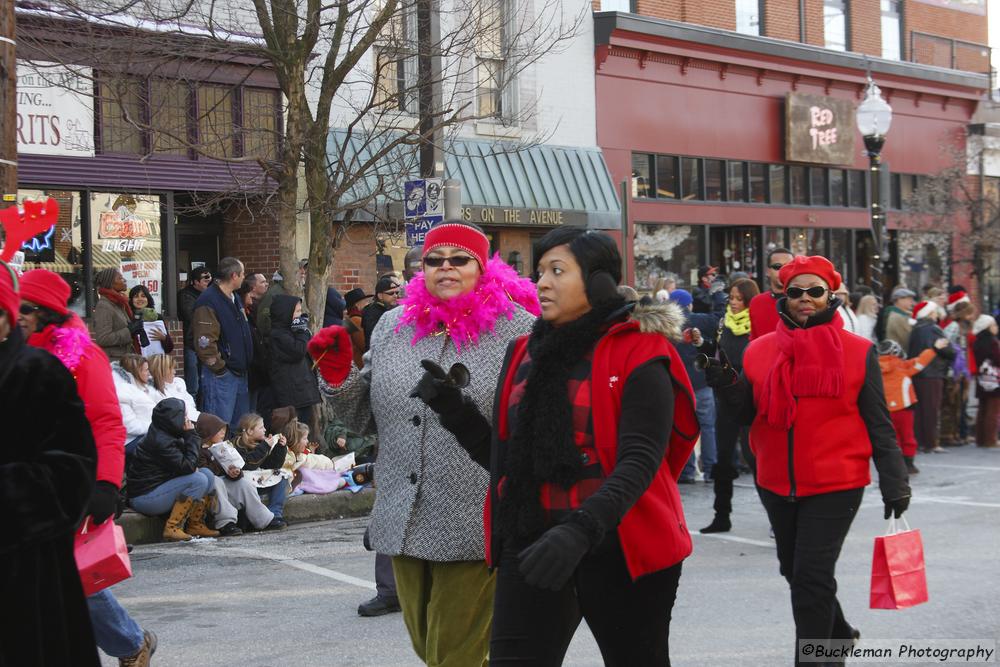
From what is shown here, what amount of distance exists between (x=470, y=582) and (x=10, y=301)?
188 centimetres

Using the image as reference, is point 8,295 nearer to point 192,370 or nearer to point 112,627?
point 112,627

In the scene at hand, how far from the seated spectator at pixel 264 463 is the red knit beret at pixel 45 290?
5.05m

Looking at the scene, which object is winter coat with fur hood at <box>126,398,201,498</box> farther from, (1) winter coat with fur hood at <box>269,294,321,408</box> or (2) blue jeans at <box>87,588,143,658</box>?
(2) blue jeans at <box>87,588,143,658</box>

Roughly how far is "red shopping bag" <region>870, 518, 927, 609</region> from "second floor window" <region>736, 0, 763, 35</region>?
64.9 ft

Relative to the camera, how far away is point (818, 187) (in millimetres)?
25391

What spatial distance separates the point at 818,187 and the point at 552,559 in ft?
76.6

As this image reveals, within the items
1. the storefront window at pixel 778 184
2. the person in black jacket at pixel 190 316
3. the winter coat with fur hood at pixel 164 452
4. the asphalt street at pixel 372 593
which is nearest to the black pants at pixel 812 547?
the asphalt street at pixel 372 593

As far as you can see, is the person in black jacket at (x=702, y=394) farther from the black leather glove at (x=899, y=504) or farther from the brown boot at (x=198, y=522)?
the black leather glove at (x=899, y=504)

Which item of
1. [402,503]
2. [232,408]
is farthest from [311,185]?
[402,503]

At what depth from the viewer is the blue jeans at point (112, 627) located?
16.8 ft

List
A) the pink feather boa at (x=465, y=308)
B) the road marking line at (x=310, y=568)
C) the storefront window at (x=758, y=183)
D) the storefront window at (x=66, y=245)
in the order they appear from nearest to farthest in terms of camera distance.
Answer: the pink feather boa at (x=465, y=308), the road marking line at (x=310, y=568), the storefront window at (x=66, y=245), the storefront window at (x=758, y=183)

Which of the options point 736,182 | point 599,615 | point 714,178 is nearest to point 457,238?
point 599,615

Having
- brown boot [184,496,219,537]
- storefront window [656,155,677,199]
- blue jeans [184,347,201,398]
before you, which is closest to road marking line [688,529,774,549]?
brown boot [184,496,219,537]

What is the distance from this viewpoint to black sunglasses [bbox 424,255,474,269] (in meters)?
4.55
